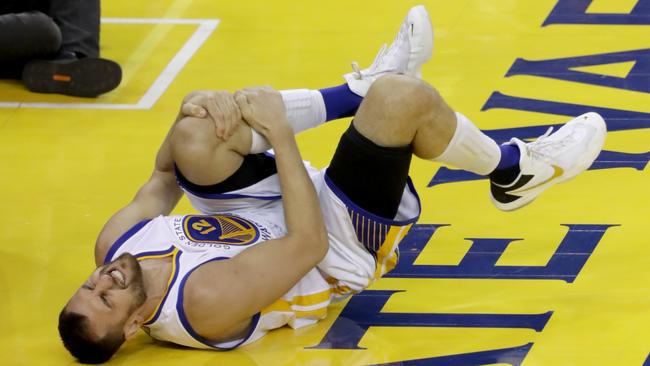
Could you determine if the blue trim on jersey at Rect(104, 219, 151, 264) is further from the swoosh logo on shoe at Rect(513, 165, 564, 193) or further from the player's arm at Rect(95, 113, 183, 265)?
the swoosh logo on shoe at Rect(513, 165, 564, 193)

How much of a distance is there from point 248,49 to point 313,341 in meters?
3.10

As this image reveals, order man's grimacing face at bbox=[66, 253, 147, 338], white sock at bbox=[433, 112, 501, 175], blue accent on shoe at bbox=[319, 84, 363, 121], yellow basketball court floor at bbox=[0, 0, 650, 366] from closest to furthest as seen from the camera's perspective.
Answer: man's grimacing face at bbox=[66, 253, 147, 338]
white sock at bbox=[433, 112, 501, 175]
yellow basketball court floor at bbox=[0, 0, 650, 366]
blue accent on shoe at bbox=[319, 84, 363, 121]

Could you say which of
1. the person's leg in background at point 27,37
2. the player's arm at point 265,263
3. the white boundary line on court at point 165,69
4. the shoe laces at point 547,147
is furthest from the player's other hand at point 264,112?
the person's leg in background at point 27,37

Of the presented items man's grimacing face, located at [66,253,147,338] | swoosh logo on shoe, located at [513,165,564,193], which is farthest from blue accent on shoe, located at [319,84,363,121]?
man's grimacing face, located at [66,253,147,338]

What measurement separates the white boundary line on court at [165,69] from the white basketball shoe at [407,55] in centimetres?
214

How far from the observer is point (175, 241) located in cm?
411

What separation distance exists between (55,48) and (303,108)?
2647mm

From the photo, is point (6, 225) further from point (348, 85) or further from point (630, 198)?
point (630, 198)

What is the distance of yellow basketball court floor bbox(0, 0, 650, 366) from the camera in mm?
4215

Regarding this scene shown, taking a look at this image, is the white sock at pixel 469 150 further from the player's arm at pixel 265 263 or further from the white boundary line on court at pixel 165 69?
the white boundary line on court at pixel 165 69

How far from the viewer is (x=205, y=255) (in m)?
4.05

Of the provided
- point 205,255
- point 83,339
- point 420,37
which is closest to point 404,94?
point 420,37

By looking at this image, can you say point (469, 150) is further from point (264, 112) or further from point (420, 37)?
point (264, 112)

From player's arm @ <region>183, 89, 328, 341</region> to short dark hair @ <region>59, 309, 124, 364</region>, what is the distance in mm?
250
